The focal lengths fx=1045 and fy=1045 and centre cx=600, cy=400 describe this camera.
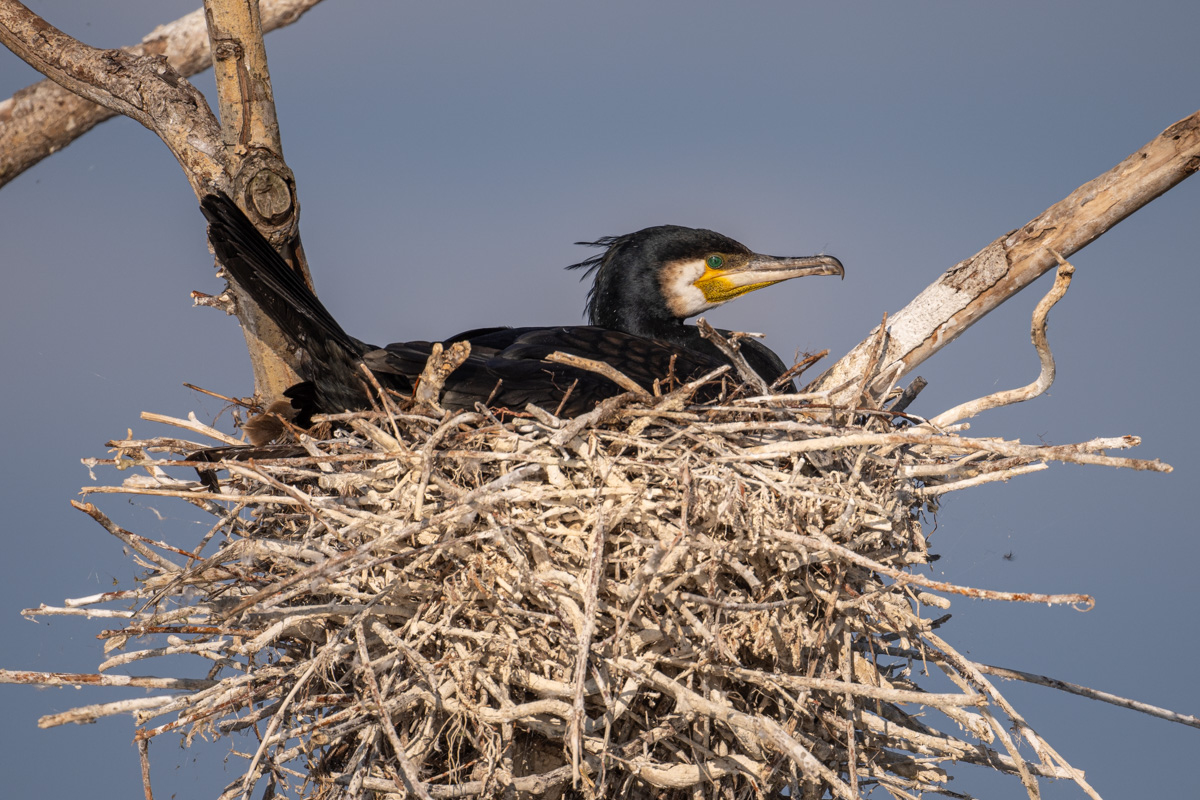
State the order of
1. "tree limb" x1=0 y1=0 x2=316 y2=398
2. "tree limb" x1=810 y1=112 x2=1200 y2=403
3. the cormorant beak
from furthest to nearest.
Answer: the cormorant beak → "tree limb" x1=0 y1=0 x2=316 y2=398 → "tree limb" x1=810 y1=112 x2=1200 y2=403

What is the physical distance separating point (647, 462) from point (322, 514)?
2.34 ft

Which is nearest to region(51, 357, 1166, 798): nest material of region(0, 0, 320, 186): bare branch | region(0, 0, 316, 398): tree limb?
region(0, 0, 316, 398): tree limb

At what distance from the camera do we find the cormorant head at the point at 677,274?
3594mm

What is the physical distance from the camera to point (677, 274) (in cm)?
361

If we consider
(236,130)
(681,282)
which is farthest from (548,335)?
(236,130)

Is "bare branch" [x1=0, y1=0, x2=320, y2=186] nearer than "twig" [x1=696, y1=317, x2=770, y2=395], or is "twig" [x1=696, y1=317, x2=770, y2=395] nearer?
"twig" [x1=696, y1=317, x2=770, y2=395]

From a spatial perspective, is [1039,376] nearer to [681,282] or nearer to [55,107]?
[681,282]

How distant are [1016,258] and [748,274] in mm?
1040

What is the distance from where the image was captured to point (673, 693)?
7.05 feet

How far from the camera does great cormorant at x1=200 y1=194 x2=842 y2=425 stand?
8.64 ft

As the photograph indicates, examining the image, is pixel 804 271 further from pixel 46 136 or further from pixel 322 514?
pixel 46 136

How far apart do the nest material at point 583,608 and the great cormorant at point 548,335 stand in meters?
0.28

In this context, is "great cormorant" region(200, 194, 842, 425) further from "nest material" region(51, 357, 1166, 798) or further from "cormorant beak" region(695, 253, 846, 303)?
"nest material" region(51, 357, 1166, 798)

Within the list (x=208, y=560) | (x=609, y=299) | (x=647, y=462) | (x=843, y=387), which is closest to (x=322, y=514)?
(x=208, y=560)
